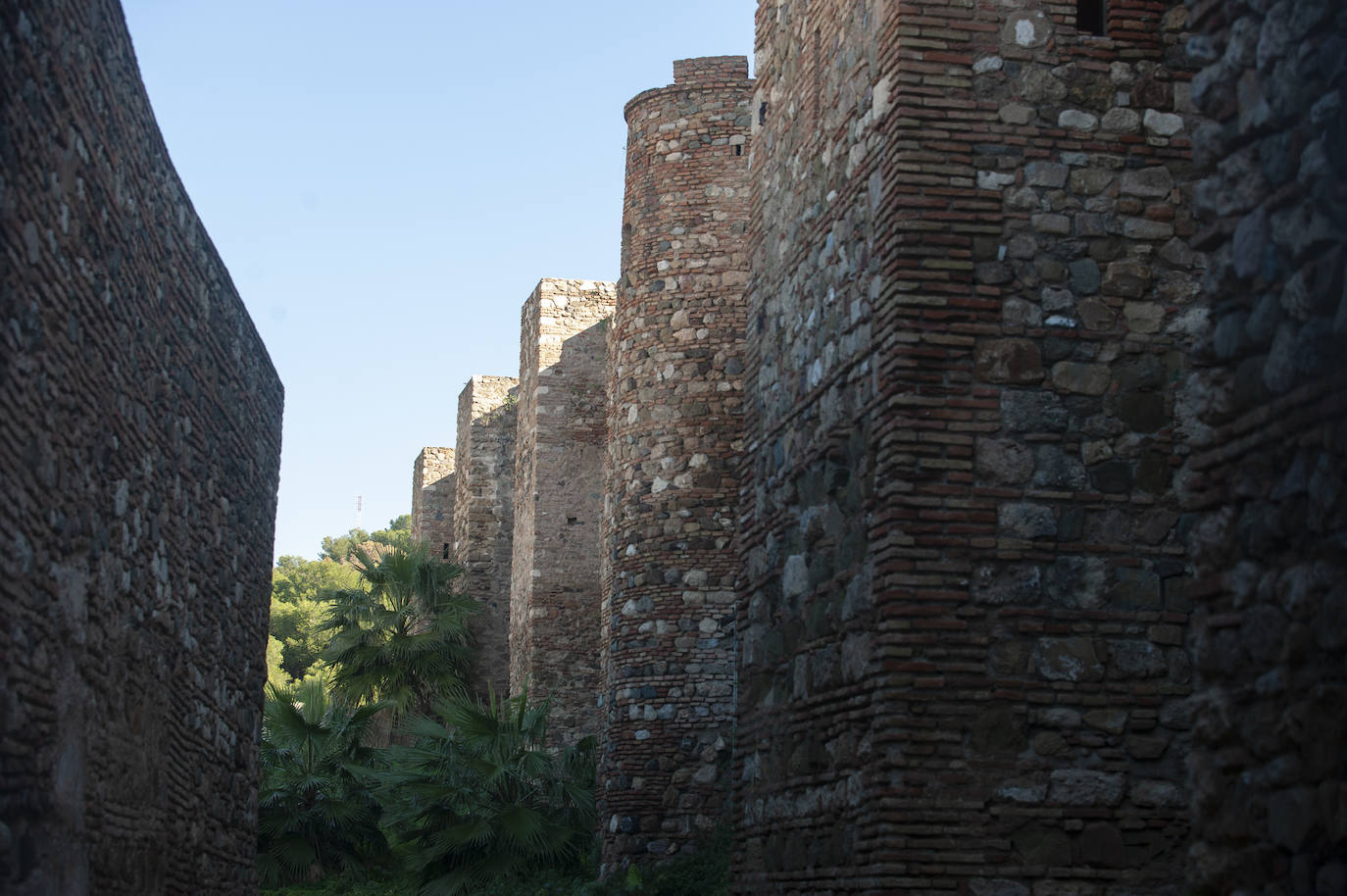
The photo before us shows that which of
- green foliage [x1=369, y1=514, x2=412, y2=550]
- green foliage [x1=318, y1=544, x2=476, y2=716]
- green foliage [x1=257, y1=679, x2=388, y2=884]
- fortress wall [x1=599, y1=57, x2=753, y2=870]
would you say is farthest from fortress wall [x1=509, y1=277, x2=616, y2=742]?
green foliage [x1=369, y1=514, x2=412, y2=550]

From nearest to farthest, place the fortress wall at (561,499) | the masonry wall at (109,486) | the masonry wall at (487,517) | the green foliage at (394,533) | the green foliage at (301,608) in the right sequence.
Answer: the masonry wall at (109,486), the fortress wall at (561,499), the masonry wall at (487,517), the green foliage at (301,608), the green foliage at (394,533)

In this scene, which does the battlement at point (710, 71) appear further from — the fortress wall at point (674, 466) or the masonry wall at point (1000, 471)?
the masonry wall at point (1000, 471)

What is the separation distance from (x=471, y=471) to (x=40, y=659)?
20475mm

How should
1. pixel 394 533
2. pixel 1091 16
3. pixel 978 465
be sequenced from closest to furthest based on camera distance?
pixel 978 465
pixel 1091 16
pixel 394 533

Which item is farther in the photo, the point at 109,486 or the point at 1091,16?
the point at 1091,16

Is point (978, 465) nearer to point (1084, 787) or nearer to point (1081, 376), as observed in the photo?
point (1081, 376)

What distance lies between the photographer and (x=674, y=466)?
49.3 ft

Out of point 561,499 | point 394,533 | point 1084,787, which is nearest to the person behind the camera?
point 1084,787

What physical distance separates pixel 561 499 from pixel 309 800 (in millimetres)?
5278

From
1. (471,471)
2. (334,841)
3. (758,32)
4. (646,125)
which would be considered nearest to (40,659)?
(758,32)

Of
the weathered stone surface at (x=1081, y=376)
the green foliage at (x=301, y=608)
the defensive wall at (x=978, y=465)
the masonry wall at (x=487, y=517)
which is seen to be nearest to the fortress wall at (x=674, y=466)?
the defensive wall at (x=978, y=465)

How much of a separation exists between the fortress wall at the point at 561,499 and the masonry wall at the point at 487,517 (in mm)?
2849

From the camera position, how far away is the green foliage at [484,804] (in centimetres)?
1529

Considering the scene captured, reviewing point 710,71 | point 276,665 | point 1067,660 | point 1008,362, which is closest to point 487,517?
point 710,71
